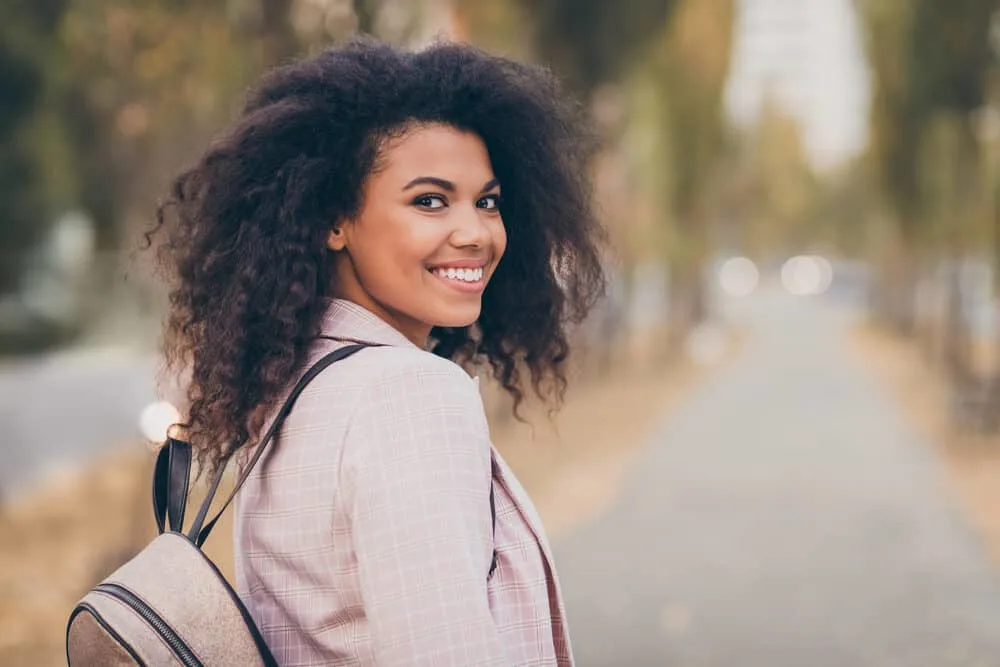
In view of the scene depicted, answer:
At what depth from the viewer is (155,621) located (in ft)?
4.53

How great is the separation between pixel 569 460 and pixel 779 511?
8.74 ft

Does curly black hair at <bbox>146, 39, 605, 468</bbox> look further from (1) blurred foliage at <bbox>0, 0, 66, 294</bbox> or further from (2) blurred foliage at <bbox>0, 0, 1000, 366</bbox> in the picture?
(1) blurred foliage at <bbox>0, 0, 66, 294</bbox>

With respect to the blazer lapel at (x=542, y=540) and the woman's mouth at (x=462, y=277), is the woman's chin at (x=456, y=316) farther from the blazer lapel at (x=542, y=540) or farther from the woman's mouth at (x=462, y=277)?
the blazer lapel at (x=542, y=540)

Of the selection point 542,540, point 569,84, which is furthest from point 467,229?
point 569,84

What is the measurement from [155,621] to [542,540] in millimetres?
466

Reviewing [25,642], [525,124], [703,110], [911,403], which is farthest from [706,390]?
[525,124]

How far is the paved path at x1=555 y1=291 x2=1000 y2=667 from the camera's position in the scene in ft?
17.5

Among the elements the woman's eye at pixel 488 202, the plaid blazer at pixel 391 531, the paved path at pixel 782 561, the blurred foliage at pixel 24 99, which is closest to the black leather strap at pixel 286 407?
the plaid blazer at pixel 391 531

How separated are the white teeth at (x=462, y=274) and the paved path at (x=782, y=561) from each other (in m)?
3.70

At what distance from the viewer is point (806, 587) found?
6250mm

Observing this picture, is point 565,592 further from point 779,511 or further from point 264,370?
point 264,370

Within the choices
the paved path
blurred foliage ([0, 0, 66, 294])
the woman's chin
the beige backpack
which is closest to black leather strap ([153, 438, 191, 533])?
the beige backpack

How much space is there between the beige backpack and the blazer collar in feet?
1.06

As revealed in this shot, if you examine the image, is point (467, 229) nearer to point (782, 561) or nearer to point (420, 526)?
point (420, 526)
